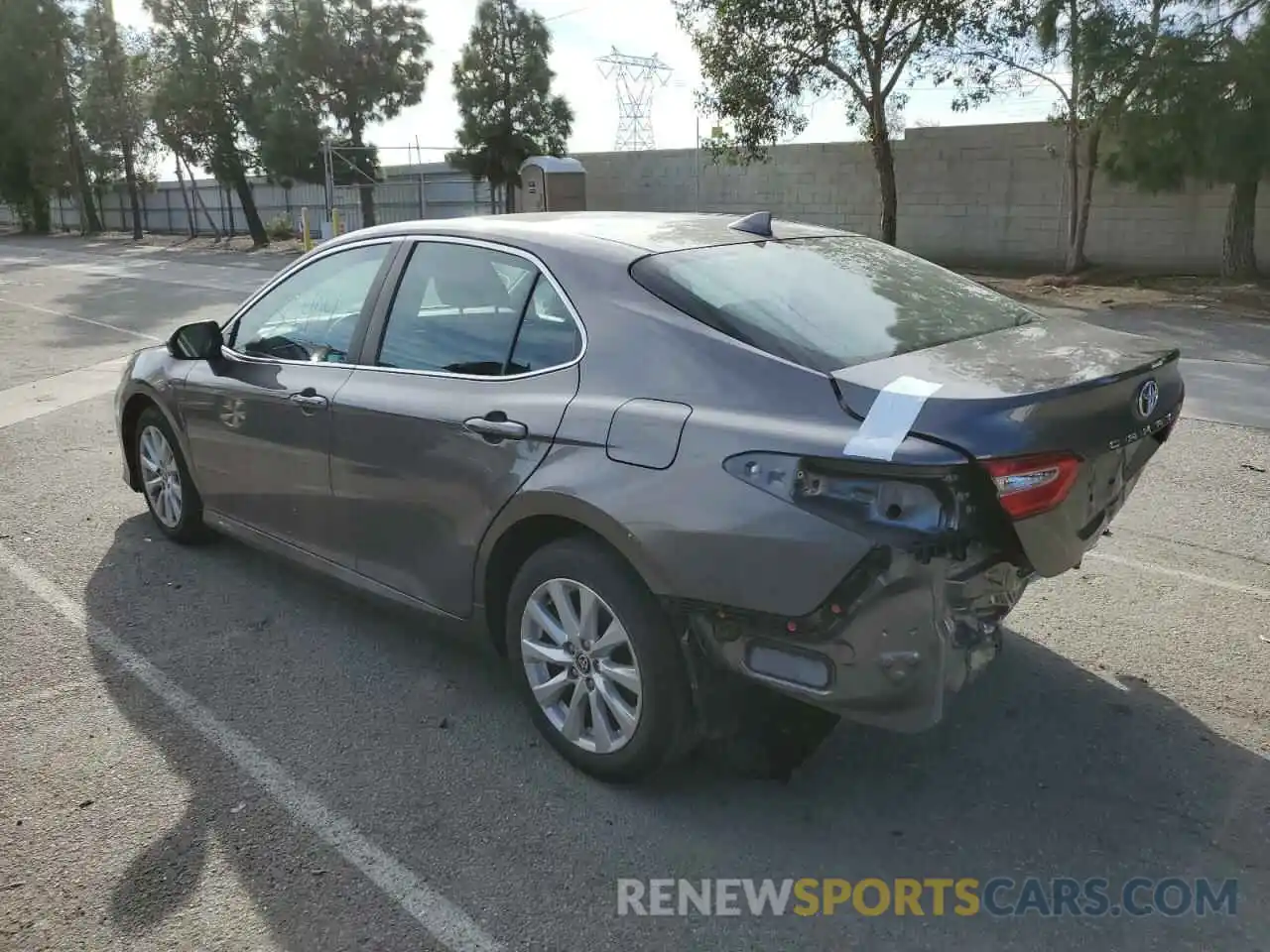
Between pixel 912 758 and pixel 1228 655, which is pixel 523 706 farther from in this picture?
pixel 1228 655

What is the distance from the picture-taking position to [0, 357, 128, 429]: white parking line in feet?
30.1

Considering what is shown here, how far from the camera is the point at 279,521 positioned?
4465 mm

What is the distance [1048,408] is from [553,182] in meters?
21.9

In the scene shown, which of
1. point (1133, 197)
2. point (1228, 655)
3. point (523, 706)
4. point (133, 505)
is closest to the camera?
point (523, 706)

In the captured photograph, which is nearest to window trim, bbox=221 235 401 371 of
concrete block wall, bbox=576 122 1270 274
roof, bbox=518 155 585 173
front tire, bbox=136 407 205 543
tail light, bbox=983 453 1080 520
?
front tire, bbox=136 407 205 543

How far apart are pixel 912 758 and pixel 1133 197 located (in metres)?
18.8

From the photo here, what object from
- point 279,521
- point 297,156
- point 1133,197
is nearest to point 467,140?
point 297,156

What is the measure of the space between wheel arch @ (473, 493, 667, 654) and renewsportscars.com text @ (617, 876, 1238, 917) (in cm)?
81

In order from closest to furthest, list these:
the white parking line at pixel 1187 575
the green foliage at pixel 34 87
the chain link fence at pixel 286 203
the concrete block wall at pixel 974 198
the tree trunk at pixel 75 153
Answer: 1. the white parking line at pixel 1187 575
2. the concrete block wall at pixel 974 198
3. the chain link fence at pixel 286 203
4. the green foliage at pixel 34 87
5. the tree trunk at pixel 75 153

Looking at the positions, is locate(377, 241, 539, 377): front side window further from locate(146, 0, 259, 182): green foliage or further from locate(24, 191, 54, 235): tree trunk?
locate(24, 191, 54, 235): tree trunk

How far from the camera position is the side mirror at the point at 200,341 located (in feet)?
15.7

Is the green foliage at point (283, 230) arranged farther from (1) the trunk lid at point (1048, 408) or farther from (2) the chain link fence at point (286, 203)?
(1) the trunk lid at point (1048, 408)

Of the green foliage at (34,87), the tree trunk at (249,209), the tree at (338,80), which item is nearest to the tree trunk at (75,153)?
the green foliage at (34,87)

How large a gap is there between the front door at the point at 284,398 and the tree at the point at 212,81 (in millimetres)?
31998
